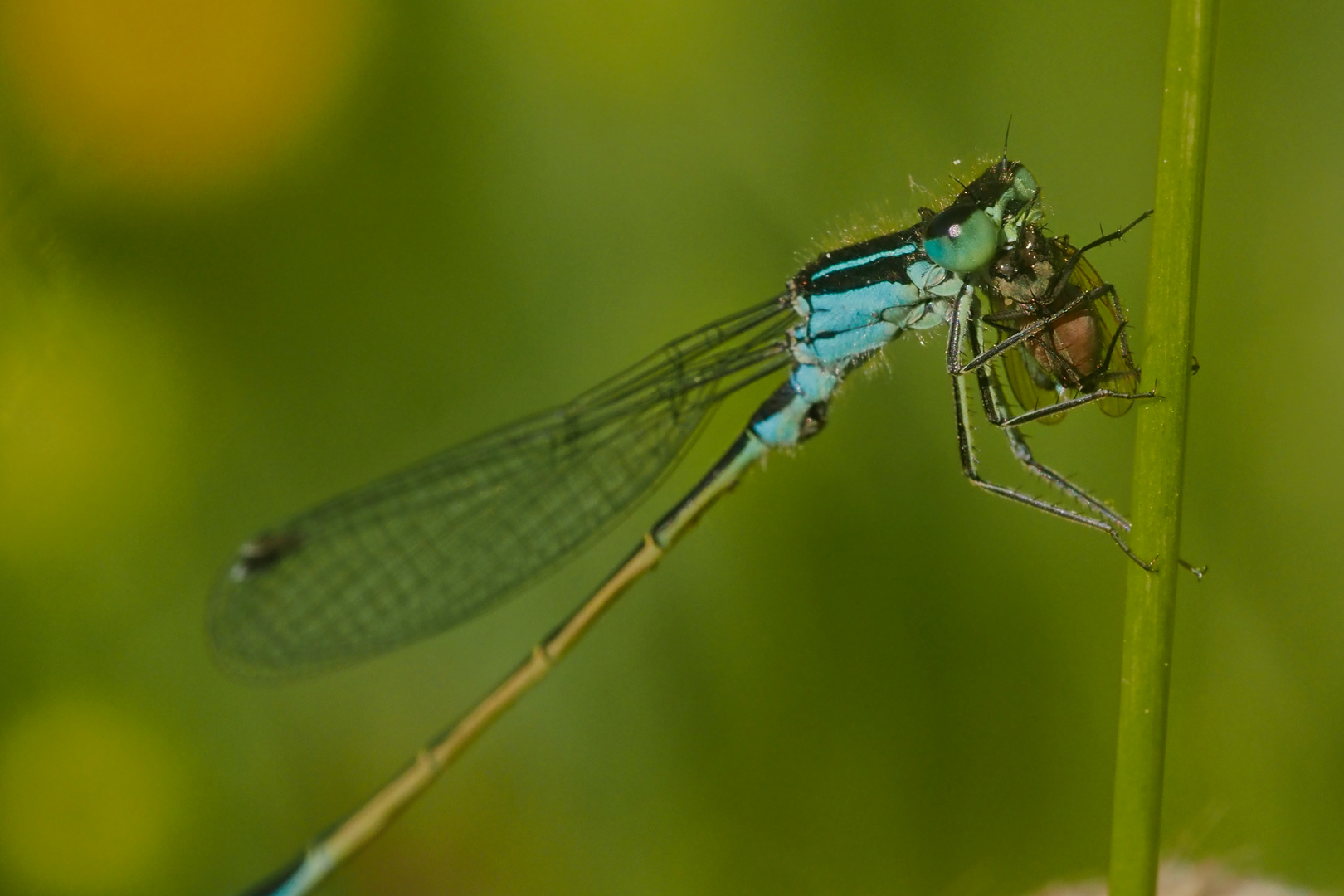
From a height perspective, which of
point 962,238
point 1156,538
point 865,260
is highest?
point 865,260

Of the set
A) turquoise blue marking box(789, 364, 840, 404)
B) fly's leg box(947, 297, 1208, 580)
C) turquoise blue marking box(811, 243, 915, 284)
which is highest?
turquoise blue marking box(811, 243, 915, 284)

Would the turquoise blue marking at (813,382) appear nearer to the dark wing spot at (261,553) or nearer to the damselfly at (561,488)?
the damselfly at (561,488)

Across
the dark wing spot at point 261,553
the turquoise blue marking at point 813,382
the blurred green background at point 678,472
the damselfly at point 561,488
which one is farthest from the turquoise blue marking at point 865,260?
the dark wing spot at point 261,553

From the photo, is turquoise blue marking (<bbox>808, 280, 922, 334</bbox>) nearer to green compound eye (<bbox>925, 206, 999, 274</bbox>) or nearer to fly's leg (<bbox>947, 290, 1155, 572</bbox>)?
fly's leg (<bbox>947, 290, 1155, 572</bbox>)

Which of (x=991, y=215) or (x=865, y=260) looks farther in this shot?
(x=865, y=260)

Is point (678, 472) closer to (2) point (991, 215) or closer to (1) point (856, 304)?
(1) point (856, 304)

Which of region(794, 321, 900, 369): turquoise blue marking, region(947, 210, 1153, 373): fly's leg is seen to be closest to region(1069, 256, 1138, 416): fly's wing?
region(947, 210, 1153, 373): fly's leg

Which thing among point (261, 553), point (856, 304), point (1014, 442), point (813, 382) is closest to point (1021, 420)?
point (1014, 442)
